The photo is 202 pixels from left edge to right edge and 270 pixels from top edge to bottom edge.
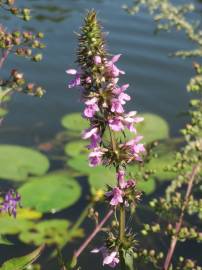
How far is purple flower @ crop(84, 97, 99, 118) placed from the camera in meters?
1.91

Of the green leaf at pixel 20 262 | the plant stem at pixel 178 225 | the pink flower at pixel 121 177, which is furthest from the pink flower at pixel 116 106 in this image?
the plant stem at pixel 178 225

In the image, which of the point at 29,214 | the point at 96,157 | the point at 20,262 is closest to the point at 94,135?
the point at 96,157

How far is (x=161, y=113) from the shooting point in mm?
6652

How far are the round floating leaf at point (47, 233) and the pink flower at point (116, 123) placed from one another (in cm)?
275

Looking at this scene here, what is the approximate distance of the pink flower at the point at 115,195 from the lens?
203 cm

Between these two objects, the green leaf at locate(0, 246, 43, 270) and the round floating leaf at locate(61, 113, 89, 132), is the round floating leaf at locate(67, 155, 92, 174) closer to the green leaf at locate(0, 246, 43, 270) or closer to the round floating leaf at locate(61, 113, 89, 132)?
the round floating leaf at locate(61, 113, 89, 132)

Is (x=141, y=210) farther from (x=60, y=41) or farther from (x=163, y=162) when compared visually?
(x=60, y=41)

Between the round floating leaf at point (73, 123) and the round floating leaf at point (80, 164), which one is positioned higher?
the round floating leaf at point (73, 123)

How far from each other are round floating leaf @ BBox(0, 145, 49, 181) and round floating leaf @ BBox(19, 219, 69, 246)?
720mm

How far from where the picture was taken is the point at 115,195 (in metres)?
2.05

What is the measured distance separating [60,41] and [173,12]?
3.44 metres

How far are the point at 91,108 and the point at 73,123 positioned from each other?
431cm

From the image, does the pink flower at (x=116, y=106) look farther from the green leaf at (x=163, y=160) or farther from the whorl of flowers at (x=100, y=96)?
the green leaf at (x=163, y=160)

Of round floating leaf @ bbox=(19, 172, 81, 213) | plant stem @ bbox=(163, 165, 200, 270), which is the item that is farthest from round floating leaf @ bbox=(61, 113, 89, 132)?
plant stem @ bbox=(163, 165, 200, 270)
